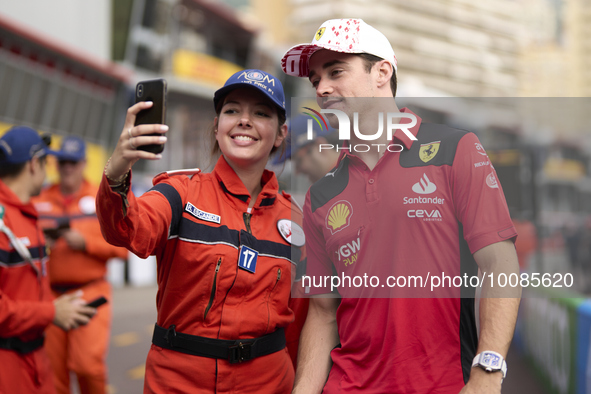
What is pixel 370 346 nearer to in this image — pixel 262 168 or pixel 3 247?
pixel 262 168

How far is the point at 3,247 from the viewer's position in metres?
3.31

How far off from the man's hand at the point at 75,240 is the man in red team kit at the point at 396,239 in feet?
10.1

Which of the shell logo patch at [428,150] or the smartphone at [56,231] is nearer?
the shell logo patch at [428,150]

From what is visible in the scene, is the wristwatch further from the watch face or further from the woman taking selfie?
the woman taking selfie

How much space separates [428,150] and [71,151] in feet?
13.8

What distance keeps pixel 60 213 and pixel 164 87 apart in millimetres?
3956

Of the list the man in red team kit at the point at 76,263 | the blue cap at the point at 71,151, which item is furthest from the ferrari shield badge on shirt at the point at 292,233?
the blue cap at the point at 71,151

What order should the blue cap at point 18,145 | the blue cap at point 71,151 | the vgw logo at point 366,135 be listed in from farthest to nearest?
the blue cap at point 71,151
the blue cap at point 18,145
the vgw logo at point 366,135

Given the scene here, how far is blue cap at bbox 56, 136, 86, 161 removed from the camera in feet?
17.6

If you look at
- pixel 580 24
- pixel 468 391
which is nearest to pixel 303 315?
pixel 468 391

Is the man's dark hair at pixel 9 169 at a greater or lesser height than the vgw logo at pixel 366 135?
lesser

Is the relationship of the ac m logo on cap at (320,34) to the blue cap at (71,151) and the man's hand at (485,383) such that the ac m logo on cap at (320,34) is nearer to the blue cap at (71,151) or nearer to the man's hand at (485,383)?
the man's hand at (485,383)

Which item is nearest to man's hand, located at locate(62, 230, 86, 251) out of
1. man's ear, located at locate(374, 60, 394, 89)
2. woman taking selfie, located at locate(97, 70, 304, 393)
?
woman taking selfie, located at locate(97, 70, 304, 393)

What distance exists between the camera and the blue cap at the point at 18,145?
3764 millimetres
